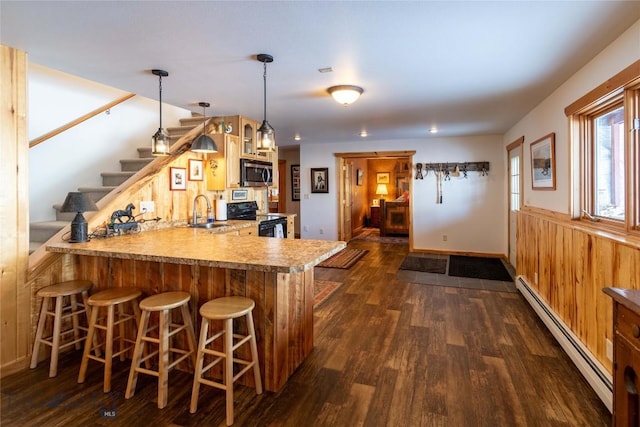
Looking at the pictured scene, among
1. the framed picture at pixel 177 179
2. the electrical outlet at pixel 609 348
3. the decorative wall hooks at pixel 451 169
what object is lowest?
the electrical outlet at pixel 609 348

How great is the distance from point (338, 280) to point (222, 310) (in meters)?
2.91

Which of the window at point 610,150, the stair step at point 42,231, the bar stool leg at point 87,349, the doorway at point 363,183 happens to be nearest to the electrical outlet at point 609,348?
the window at point 610,150

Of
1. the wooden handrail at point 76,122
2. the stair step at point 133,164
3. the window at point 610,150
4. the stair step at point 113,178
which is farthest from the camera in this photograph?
the stair step at point 133,164

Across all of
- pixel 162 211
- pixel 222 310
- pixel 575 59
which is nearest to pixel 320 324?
pixel 222 310

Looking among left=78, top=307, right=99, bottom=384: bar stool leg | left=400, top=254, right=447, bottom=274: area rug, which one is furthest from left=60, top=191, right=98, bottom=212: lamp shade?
left=400, top=254, right=447, bottom=274: area rug

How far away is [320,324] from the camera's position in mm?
3246

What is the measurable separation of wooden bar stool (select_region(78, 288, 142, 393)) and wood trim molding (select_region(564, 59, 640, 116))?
3.41 metres

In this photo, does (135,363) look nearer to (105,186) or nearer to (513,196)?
(105,186)

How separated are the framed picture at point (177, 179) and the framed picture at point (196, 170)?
0.32 feet

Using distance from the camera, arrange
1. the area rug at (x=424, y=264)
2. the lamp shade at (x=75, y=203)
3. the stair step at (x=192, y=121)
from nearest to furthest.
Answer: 1. the lamp shade at (x=75, y=203)
2. the stair step at (x=192, y=121)
3. the area rug at (x=424, y=264)

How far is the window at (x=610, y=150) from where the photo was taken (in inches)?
81.6

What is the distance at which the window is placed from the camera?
2.07 metres

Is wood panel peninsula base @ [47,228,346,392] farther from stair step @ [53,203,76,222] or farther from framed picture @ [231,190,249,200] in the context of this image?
framed picture @ [231,190,249,200]

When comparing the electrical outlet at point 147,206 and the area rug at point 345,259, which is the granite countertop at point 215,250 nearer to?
the electrical outlet at point 147,206
